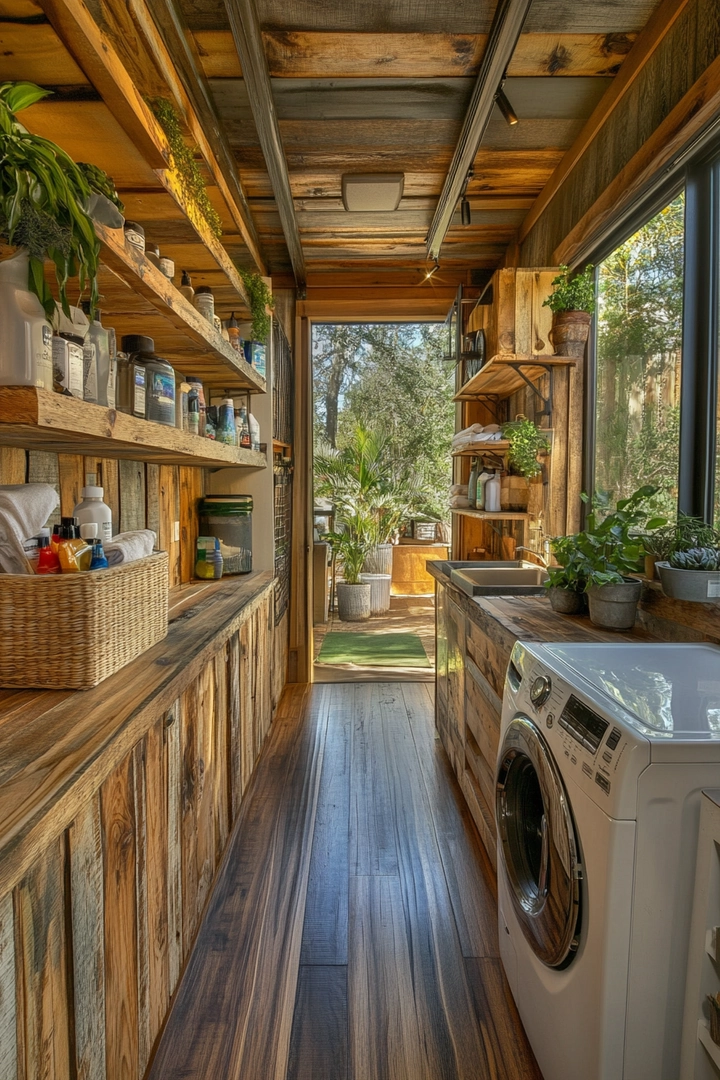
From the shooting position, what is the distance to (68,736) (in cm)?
109

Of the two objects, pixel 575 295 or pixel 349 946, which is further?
pixel 575 295

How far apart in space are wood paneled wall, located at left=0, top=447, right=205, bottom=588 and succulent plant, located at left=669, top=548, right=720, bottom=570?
166 cm

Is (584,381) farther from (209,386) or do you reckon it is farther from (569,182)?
(209,386)

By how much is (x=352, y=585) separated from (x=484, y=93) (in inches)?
181

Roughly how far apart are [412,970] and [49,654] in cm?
126

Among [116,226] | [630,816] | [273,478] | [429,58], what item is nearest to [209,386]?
[273,478]

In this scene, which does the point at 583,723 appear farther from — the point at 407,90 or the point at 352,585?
the point at 352,585

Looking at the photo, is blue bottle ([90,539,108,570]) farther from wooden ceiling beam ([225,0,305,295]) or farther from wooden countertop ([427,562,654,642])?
wooden ceiling beam ([225,0,305,295])

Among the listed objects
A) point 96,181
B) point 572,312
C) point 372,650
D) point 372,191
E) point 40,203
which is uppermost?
point 372,191

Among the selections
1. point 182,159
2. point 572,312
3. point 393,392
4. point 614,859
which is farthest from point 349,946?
point 393,392

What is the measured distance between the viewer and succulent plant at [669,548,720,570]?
1.73 metres

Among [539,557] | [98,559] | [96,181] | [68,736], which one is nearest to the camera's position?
[68,736]

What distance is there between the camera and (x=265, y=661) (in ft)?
10.4

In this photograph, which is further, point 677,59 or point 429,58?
point 429,58
